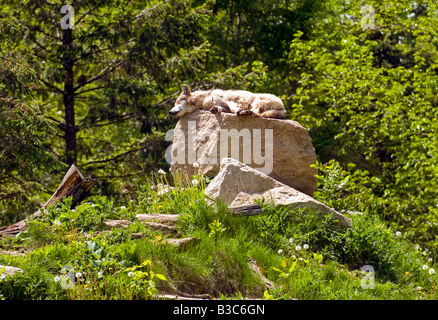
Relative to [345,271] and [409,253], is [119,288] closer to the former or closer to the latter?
[345,271]

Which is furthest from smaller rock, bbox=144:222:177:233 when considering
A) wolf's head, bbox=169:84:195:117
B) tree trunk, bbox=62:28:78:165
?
tree trunk, bbox=62:28:78:165

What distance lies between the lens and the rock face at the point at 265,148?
9305 mm

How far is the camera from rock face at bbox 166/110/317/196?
9.30 meters

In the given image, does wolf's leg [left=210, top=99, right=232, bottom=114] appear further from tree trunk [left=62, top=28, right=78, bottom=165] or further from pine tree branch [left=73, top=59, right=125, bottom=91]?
tree trunk [left=62, top=28, right=78, bottom=165]

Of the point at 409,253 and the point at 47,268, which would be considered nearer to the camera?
the point at 47,268

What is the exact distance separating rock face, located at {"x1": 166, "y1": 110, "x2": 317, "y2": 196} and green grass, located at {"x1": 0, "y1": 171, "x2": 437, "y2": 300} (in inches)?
57.0

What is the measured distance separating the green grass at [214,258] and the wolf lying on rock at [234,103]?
2.12 meters

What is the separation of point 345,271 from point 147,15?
9.81m

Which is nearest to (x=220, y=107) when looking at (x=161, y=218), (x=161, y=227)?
(x=161, y=218)

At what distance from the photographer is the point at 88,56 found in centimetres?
1419

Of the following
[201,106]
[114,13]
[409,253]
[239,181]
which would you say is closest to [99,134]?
[114,13]

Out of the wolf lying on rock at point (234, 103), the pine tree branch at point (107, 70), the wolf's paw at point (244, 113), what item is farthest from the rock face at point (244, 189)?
the pine tree branch at point (107, 70)

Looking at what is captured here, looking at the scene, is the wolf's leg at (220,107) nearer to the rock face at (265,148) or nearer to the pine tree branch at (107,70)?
the rock face at (265,148)

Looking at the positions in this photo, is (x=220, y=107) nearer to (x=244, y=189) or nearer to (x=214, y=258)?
(x=244, y=189)
